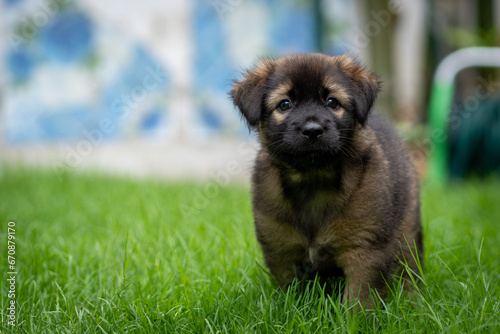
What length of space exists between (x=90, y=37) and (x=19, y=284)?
556 centimetres

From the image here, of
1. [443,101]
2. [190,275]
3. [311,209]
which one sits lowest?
[190,275]

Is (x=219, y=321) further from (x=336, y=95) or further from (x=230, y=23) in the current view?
(x=230, y=23)

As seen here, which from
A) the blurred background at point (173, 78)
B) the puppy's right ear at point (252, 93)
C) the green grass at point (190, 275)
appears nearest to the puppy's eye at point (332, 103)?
the puppy's right ear at point (252, 93)

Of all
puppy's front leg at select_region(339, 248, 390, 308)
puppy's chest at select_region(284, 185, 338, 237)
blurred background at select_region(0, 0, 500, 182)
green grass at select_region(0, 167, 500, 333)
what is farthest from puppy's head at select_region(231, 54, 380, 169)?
blurred background at select_region(0, 0, 500, 182)

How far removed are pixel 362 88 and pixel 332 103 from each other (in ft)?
0.62

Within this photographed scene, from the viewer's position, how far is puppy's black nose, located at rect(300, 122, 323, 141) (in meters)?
2.62

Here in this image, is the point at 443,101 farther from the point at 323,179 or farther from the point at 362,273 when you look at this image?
the point at 362,273

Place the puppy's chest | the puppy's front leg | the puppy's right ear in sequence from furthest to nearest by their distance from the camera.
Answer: the puppy's right ear < the puppy's chest < the puppy's front leg

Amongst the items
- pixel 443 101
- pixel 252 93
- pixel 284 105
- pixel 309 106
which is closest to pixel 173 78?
pixel 443 101

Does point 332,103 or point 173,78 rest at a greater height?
point 332,103

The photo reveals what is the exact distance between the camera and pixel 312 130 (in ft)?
8.59

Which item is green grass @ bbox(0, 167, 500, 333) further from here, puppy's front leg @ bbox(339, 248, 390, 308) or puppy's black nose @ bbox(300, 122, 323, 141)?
puppy's black nose @ bbox(300, 122, 323, 141)

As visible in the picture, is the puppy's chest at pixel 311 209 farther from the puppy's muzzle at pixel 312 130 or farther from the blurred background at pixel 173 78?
the blurred background at pixel 173 78

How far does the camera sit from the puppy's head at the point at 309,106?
2.67 meters
